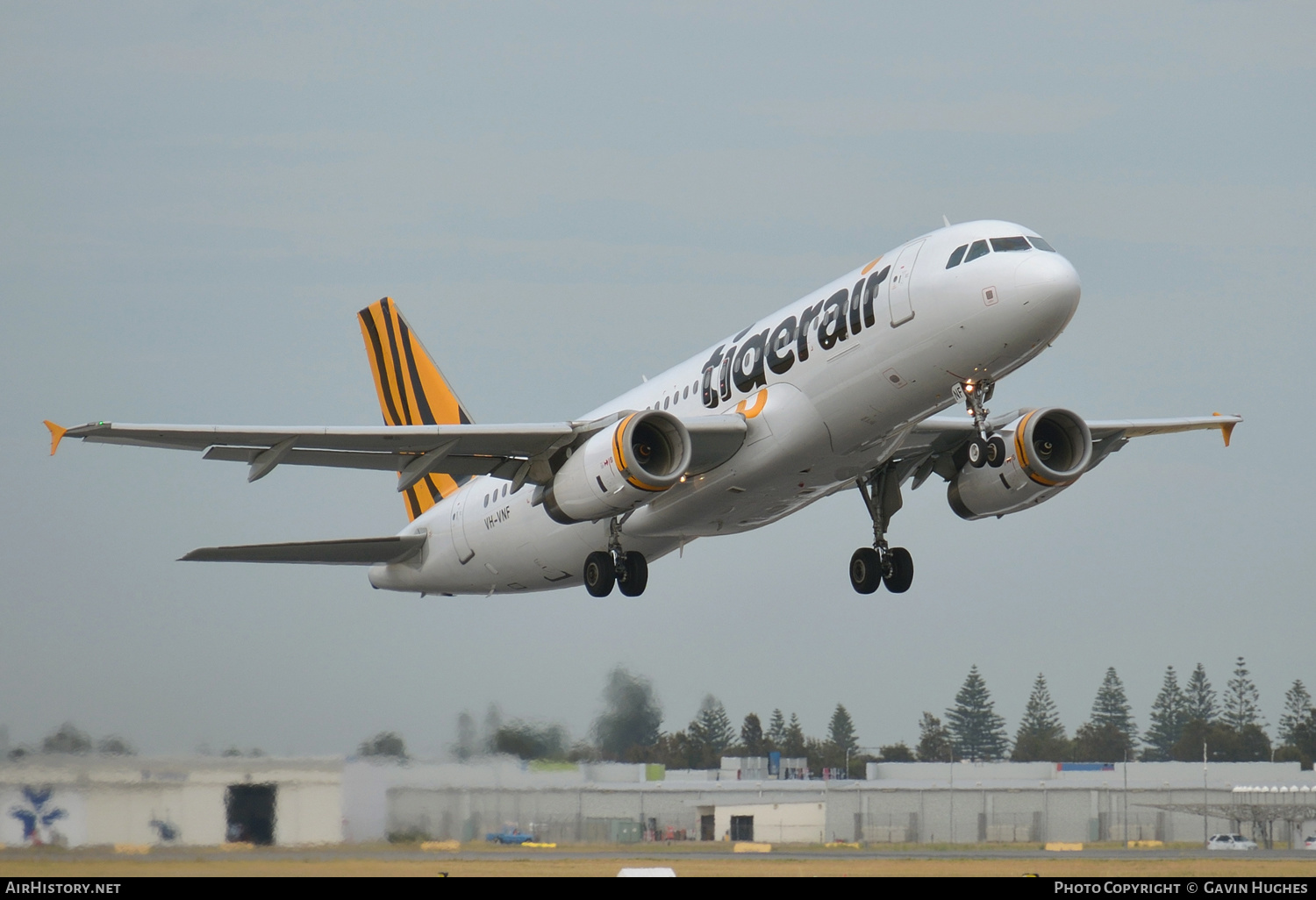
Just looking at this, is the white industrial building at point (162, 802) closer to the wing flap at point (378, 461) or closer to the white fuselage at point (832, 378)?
the wing flap at point (378, 461)

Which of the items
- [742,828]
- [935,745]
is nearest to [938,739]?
[935,745]

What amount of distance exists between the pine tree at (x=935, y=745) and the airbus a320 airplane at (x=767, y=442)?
2351 centimetres

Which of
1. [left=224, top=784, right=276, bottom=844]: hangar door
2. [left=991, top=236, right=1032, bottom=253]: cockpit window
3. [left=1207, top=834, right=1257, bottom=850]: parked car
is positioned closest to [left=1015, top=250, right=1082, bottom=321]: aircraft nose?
[left=991, top=236, right=1032, bottom=253]: cockpit window

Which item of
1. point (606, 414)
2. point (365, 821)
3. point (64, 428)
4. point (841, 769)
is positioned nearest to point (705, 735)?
point (841, 769)

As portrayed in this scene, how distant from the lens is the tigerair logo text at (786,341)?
24.8 m

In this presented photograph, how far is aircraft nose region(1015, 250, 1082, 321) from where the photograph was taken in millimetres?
22953

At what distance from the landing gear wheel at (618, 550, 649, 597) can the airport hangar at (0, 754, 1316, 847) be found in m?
3.49

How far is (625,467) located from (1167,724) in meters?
54.5

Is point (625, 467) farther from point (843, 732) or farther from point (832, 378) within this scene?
point (843, 732)

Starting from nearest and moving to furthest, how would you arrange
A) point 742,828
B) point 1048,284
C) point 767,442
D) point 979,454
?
point 1048,284, point 979,454, point 767,442, point 742,828

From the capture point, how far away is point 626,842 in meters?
28.7

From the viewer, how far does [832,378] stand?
2495cm

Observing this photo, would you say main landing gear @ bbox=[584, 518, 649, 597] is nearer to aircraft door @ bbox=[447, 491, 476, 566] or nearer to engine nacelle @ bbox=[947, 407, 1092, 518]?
aircraft door @ bbox=[447, 491, 476, 566]

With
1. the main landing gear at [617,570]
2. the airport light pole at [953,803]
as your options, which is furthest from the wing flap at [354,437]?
the airport light pole at [953,803]
